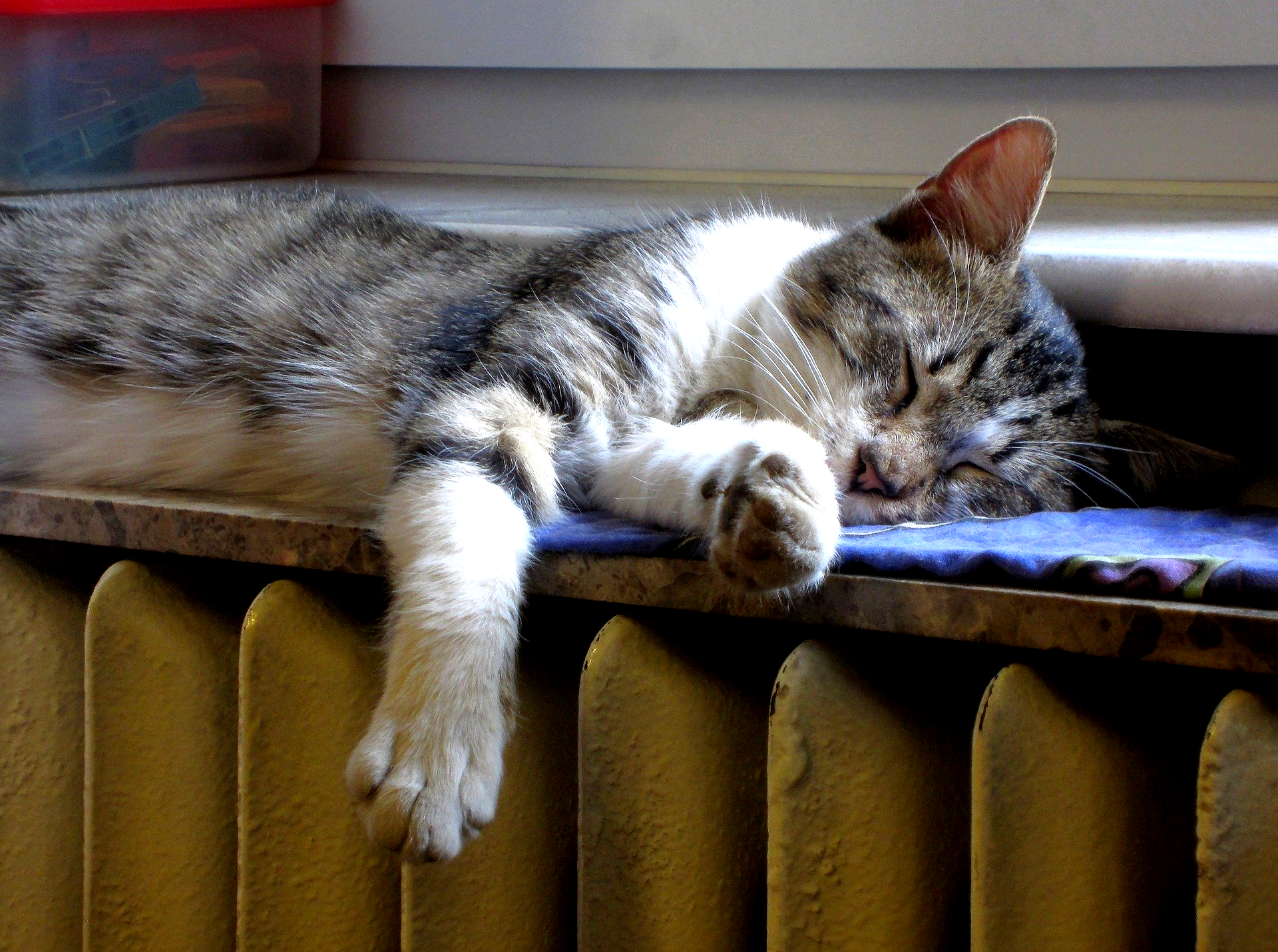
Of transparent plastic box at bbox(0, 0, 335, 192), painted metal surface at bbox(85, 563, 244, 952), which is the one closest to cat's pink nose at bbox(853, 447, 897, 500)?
painted metal surface at bbox(85, 563, 244, 952)

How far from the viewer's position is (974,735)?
73 centimetres

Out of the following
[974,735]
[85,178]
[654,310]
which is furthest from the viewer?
[85,178]

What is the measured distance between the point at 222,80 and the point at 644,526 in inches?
48.6

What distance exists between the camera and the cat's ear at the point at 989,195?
3.41 ft

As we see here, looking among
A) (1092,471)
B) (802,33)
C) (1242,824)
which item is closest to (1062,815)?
(1242,824)

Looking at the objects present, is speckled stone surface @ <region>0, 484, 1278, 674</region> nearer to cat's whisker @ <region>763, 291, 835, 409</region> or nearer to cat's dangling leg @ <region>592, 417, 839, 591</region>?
cat's dangling leg @ <region>592, 417, 839, 591</region>

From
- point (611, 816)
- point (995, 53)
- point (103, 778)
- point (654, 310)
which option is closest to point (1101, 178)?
point (995, 53)

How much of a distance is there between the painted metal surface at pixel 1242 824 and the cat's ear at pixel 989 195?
560mm

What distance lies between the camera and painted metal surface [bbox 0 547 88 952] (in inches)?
40.4

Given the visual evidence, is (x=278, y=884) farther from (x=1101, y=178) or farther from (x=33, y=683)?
(x=1101, y=178)

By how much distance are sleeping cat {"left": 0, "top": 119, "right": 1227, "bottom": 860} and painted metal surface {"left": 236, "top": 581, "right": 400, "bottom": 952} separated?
4.0 inches

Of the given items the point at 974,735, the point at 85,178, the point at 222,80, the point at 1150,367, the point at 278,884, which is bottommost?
the point at 278,884

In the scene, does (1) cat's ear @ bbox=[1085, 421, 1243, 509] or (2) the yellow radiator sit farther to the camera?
(1) cat's ear @ bbox=[1085, 421, 1243, 509]

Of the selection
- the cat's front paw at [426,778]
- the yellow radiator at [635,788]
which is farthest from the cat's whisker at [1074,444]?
the cat's front paw at [426,778]
